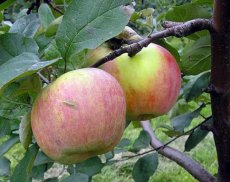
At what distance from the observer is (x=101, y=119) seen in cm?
69

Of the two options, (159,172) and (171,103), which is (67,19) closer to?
(171,103)

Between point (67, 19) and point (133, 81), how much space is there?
17cm

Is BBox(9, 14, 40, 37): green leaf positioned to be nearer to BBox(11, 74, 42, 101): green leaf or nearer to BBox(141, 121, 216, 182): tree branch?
BBox(11, 74, 42, 101): green leaf

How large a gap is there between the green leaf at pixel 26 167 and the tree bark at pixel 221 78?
0.36 meters

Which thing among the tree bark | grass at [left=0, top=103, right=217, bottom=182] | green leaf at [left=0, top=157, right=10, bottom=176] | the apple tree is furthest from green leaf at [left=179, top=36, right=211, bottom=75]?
grass at [left=0, top=103, right=217, bottom=182]

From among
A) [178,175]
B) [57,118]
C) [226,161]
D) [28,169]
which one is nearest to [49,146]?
[57,118]

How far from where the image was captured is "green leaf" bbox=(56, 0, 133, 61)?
73 centimetres

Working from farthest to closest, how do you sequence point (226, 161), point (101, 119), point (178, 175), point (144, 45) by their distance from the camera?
1. point (178, 175)
2. point (226, 161)
3. point (144, 45)
4. point (101, 119)

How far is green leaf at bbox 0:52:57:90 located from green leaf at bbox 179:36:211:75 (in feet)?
1.32

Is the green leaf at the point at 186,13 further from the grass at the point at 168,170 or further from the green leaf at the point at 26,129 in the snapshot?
the grass at the point at 168,170

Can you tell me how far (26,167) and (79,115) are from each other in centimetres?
27

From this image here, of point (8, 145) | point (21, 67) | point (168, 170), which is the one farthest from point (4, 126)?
point (168, 170)

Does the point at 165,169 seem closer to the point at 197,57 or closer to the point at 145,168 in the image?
the point at 145,168

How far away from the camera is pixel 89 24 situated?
74cm
